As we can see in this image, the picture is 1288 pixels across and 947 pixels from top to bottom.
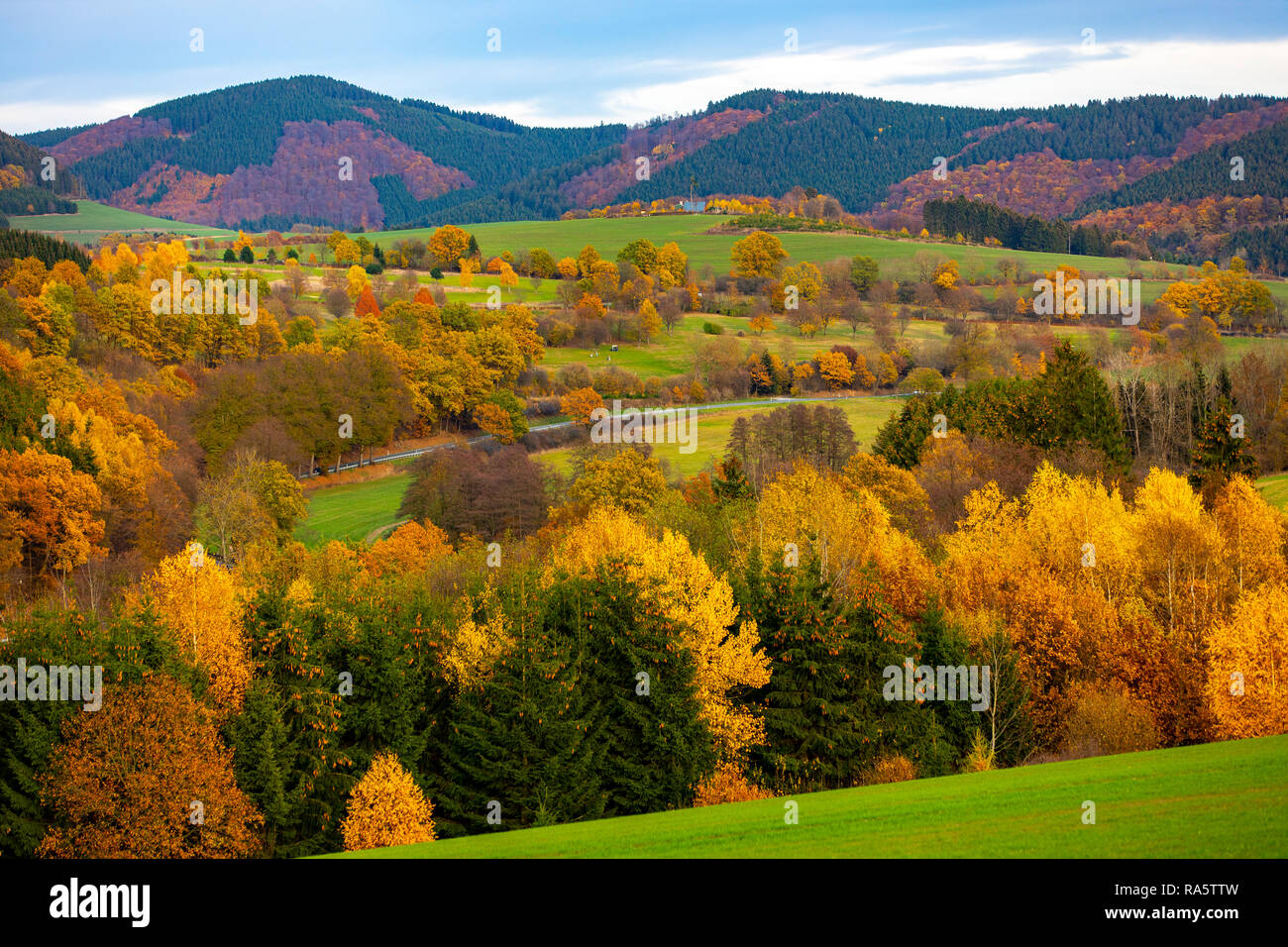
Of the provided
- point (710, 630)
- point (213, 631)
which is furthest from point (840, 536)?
point (213, 631)

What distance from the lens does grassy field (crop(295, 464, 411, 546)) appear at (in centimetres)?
8419

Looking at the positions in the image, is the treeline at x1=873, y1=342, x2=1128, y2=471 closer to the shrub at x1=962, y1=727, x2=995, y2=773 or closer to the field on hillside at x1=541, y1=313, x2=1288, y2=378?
the shrub at x1=962, y1=727, x2=995, y2=773

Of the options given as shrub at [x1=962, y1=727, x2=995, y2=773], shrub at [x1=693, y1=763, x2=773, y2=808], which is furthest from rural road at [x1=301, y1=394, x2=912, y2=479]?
shrub at [x1=962, y1=727, x2=995, y2=773]

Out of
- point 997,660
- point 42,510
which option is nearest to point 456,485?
point 42,510

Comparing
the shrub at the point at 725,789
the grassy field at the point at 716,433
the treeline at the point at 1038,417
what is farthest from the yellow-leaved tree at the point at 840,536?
the grassy field at the point at 716,433

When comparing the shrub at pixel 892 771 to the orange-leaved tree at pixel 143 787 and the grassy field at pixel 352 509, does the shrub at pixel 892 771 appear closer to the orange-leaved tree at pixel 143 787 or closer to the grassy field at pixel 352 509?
the orange-leaved tree at pixel 143 787

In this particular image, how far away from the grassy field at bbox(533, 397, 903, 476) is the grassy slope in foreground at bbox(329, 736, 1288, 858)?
64900 millimetres

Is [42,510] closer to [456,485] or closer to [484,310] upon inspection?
[456,485]

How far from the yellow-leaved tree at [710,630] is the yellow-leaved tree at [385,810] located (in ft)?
34.0

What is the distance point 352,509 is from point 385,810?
5598 centimetres

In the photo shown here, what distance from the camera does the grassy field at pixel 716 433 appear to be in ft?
323

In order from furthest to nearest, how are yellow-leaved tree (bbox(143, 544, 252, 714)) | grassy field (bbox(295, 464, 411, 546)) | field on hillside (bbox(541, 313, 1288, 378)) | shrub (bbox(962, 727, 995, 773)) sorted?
field on hillside (bbox(541, 313, 1288, 378)) < grassy field (bbox(295, 464, 411, 546)) < shrub (bbox(962, 727, 995, 773)) < yellow-leaved tree (bbox(143, 544, 252, 714))

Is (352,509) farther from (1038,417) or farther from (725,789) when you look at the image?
(725,789)
